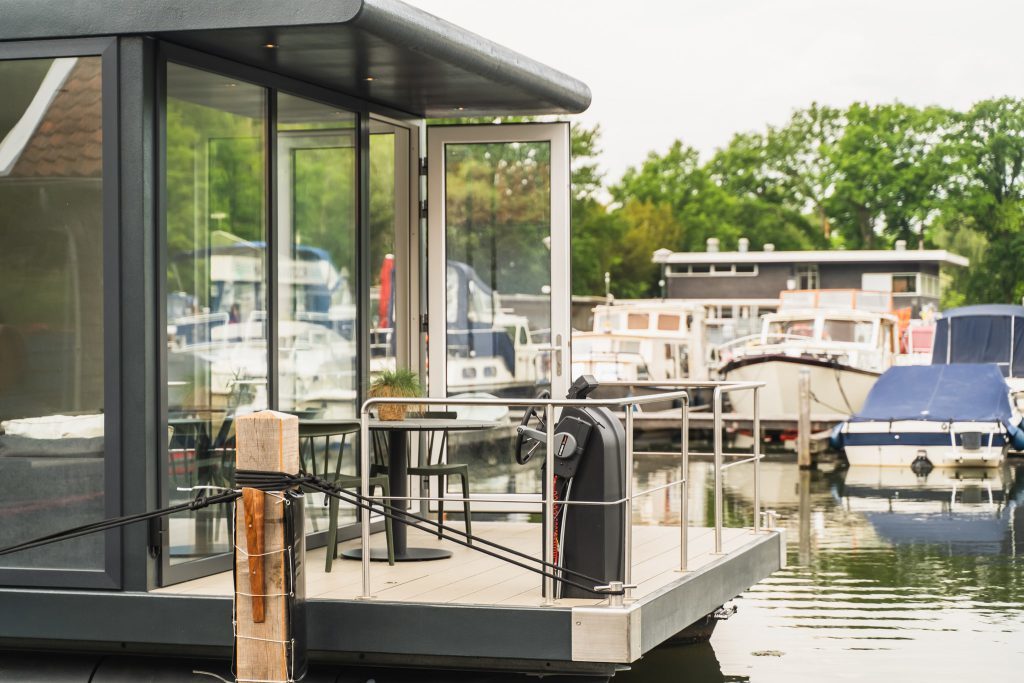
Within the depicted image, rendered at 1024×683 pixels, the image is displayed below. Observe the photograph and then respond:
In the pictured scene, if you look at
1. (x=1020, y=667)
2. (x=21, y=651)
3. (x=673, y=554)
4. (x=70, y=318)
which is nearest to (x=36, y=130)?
(x=70, y=318)

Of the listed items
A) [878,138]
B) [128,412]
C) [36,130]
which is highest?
[878,138]

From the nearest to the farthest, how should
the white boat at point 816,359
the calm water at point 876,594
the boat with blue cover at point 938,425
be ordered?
the calm water at point 876,594 → the boat with blue cover at point 938,425 → the white boat at point 816,359

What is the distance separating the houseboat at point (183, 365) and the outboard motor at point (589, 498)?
0.04 metres

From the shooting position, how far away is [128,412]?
21.5 ft

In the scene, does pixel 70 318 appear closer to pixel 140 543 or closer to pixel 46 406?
pixel 46 406

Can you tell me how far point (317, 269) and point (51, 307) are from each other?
6.31 ft

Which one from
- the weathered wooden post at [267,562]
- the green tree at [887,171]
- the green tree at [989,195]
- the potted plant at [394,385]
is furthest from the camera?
the green tree at [887,171]

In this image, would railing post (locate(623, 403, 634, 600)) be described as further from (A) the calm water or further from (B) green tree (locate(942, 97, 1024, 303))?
(B) green tree (locate(942, 97, 1024, 303))

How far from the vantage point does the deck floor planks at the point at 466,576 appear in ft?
21.4

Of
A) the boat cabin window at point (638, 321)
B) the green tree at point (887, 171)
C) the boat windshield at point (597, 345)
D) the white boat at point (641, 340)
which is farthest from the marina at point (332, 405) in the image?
the green tree at point (887, 171)

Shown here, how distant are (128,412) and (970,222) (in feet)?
214

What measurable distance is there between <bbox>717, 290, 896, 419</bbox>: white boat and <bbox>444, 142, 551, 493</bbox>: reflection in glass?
1603 cm

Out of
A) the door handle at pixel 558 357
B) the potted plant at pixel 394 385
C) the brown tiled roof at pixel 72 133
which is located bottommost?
the potted plant at pixel 394 385

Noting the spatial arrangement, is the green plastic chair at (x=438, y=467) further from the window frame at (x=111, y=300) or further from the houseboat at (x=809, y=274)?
the houseboat at (x=809, y=274)
